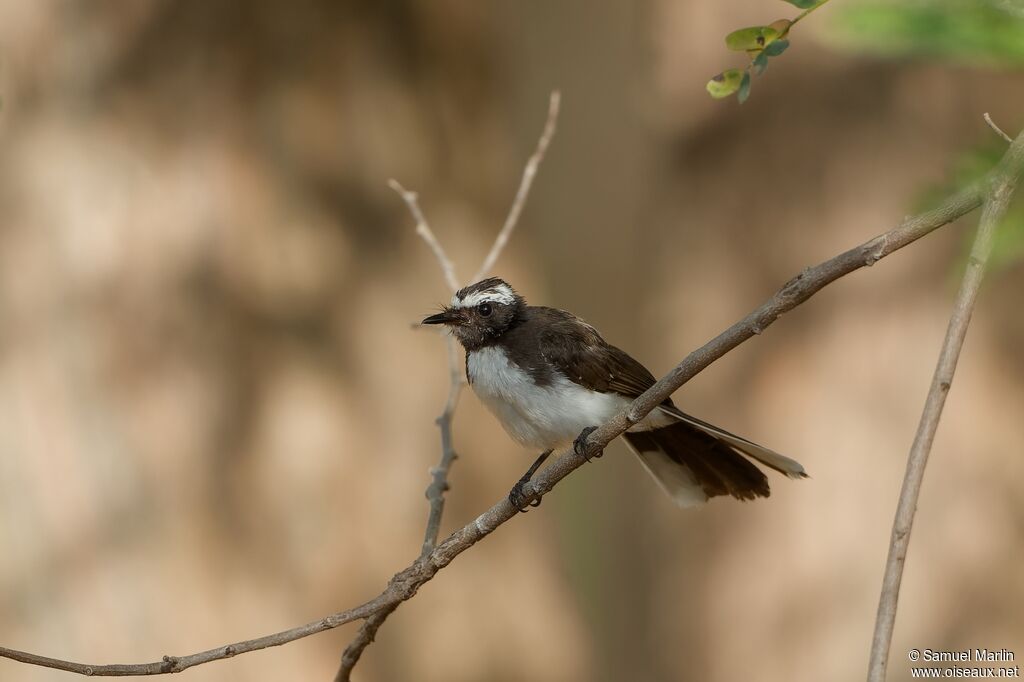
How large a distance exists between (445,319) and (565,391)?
54cm

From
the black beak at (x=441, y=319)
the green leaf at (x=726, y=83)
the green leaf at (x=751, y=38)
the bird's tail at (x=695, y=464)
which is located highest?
the black beak at (x=441, y=319)

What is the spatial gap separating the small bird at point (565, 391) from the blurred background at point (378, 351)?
1.70m

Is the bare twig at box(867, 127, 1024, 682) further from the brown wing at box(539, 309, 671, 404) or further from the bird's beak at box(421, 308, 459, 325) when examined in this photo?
the bird's beak at box(421, 308, 459, 325)

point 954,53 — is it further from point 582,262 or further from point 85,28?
point 582,262

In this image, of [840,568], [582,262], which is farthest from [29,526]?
[582,262]

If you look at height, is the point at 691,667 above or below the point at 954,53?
above

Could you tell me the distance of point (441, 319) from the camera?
420 centimetres

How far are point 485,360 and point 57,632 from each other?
2739 millimetres

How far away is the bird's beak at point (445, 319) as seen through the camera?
4.16 m

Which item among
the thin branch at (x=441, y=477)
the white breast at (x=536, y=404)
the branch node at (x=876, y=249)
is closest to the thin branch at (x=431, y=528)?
the thin branch at (x=441, y=477)

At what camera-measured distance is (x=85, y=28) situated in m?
5.64

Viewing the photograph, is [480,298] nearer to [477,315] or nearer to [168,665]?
[477,315]

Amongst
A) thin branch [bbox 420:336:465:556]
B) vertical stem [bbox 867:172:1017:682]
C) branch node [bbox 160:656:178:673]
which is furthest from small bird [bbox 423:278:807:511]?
vertical stem [bbox 867:172:1017:682]

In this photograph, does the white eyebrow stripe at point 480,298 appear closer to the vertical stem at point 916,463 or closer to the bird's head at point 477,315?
the bird's head at point 477,315
